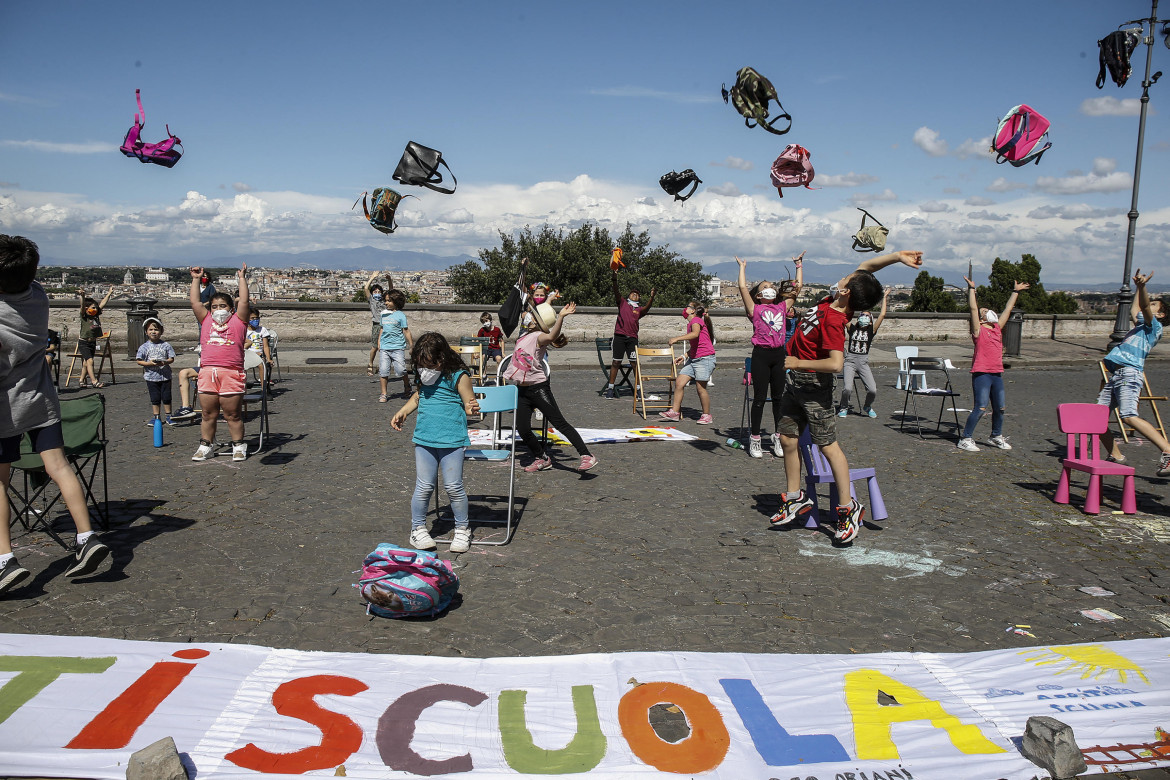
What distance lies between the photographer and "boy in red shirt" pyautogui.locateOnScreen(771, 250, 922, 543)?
5953mm

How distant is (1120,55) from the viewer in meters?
15.5

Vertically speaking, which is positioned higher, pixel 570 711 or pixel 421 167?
pixel 421 167

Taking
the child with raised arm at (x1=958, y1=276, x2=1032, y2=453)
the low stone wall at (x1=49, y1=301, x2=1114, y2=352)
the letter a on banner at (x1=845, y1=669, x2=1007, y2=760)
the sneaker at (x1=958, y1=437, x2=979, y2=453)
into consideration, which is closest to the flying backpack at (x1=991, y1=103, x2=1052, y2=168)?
the child with raised arm at (x1=958, y1=276, x2=1032, y2=453)

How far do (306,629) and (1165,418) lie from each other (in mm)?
14940

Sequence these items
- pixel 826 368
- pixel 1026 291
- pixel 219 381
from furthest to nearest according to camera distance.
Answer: pixel 1026 291 → pixel 219 381 → pixel 826 368

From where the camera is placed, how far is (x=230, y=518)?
6574 mm

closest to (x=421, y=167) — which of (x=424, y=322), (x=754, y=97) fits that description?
(x=754, y=97)

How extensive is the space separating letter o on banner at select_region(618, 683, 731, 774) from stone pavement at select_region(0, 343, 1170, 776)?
537 mm

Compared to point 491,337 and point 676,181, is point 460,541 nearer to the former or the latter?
point 676,181

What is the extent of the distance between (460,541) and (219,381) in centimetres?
407

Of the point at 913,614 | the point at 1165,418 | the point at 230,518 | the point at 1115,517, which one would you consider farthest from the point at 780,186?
the point at 1165,418

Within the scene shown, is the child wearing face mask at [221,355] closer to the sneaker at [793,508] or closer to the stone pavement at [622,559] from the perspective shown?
the stone pavement at [622,559]

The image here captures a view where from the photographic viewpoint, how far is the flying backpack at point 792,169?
9.00m

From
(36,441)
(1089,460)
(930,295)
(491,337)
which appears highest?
(930,295)
